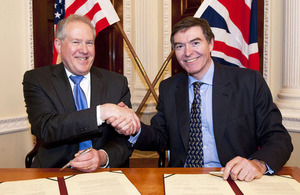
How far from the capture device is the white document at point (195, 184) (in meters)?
1.34

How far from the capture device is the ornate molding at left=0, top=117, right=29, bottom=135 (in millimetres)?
3222

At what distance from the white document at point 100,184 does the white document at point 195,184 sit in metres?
0.16

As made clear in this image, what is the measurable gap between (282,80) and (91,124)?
2.53 meters

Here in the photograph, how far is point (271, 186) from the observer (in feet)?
4.66

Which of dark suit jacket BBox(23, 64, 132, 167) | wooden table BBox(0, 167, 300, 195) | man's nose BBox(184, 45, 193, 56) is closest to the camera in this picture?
wooden table BBox(0, 167, 300, 195)

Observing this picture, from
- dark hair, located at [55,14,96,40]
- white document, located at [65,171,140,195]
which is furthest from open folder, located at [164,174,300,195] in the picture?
dark hair, located at [55,14,96,40]

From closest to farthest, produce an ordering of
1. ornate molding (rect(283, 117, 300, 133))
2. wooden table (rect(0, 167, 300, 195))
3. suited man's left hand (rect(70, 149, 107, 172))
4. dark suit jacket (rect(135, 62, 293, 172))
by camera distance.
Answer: wooden table (rect(0, 167, 300, 195))
suited man's left hand (rect(70, 149, 107, 172))
dark suit jacket (rect(135, 62, 293, 172))
ornate molding (rect(283, 117, 300, 133))

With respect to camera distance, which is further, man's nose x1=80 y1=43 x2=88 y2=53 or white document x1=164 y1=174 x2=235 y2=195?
man's nose x1=80 y1=43 x2=88 y2=53

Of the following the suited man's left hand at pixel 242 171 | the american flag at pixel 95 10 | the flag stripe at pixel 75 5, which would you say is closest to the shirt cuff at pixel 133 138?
the suited man's left hand at pixel 242 171

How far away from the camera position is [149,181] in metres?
1.49

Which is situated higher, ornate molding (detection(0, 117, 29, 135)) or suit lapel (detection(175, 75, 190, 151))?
suit lapel (detection(175, 75, 190, 151))

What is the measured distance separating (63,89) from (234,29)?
204 cm

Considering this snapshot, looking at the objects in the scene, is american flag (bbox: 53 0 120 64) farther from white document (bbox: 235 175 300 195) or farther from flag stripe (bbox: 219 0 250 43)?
white document (bbox: 235 175 300 195)

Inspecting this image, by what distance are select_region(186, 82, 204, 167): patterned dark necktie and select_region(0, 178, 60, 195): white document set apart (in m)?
0.97
